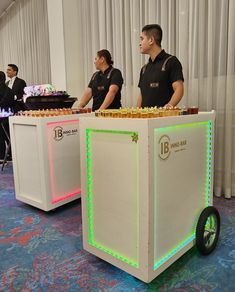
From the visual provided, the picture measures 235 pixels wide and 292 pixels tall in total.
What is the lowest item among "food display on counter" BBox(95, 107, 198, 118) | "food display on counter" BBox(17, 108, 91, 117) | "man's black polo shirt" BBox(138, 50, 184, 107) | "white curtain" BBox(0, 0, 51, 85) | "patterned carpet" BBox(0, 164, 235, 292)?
"patterned carpet" BBox(0, 164, 235, 292)

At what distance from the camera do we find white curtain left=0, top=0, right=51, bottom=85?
4902 millimetres

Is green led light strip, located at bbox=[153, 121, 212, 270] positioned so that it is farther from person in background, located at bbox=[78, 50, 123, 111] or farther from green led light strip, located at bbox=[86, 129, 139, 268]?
person in background, located at bbox=[78, 50, 123, 111]

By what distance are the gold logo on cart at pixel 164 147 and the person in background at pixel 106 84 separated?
1482 millimetres

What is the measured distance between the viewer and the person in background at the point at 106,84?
278 cm

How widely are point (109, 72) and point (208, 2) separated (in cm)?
108

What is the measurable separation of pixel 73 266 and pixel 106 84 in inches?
72.6

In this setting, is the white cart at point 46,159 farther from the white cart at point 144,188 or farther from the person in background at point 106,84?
the white cart at point 144,188

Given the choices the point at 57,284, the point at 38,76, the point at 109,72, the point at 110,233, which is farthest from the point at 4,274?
the point at 38,76

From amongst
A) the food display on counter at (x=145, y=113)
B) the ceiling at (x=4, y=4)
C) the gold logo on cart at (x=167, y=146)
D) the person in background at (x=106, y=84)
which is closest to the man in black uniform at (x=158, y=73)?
the person in background at (x=106, y=84)

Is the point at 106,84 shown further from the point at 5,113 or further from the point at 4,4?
the point at 4,4

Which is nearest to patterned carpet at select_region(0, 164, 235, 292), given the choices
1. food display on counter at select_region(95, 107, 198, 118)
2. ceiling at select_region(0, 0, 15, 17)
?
food display on counter at select_region(95, 107, 198, 118)

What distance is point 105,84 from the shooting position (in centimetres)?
291

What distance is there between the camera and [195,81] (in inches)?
105

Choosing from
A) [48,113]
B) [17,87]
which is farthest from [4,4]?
[48,113]
